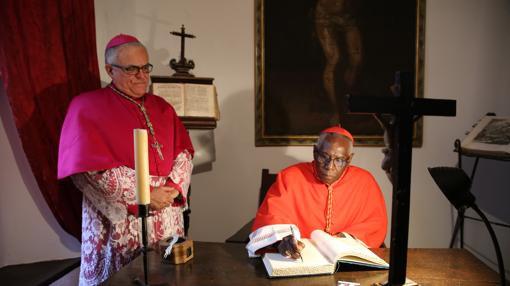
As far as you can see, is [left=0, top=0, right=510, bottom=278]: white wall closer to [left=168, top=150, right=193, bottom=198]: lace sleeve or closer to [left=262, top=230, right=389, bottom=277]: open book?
[left=168, top=150, right=193, bottom=198]: lace sleeve

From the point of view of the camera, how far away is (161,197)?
2160 millimetres

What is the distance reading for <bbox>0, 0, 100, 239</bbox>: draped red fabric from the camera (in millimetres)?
2551

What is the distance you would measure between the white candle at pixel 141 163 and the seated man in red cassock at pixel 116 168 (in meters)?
0.92

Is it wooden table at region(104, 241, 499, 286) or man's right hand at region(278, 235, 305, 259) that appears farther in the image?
man's right hand at region(278, 235, 305, 259)

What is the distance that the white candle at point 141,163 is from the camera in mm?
1215

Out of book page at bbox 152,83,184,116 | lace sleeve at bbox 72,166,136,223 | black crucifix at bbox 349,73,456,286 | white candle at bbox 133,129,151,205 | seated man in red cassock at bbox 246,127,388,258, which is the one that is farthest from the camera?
book page at bbox 152,83,184,116

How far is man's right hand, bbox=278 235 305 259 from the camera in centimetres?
158

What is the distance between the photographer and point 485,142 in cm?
312

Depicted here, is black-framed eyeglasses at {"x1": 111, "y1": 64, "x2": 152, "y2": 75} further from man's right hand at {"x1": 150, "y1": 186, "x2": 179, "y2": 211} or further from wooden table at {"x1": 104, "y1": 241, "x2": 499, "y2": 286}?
wooden table at {"x1": 104, "y1": 241, "x2": 499, "y2": 286}

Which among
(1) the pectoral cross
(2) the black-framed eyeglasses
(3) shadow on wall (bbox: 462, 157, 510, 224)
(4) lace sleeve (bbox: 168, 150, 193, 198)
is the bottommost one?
(3) shadow on wall (bbox: 462, 157, 510, 224)

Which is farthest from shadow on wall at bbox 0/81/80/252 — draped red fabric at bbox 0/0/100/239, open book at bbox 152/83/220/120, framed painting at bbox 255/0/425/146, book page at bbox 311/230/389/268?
book page at bbox 311/230/389/268

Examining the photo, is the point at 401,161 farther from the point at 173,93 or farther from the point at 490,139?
the point at 490,139

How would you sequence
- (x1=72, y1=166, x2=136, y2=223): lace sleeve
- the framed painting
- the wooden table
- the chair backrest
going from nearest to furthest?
the wooden table → (x1=72, y1=166, x2=136, y2=223): lace sleeve → the chair backrest → the framed painting

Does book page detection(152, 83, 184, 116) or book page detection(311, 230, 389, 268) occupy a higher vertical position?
book page detection(152, 83, 184, 116)
